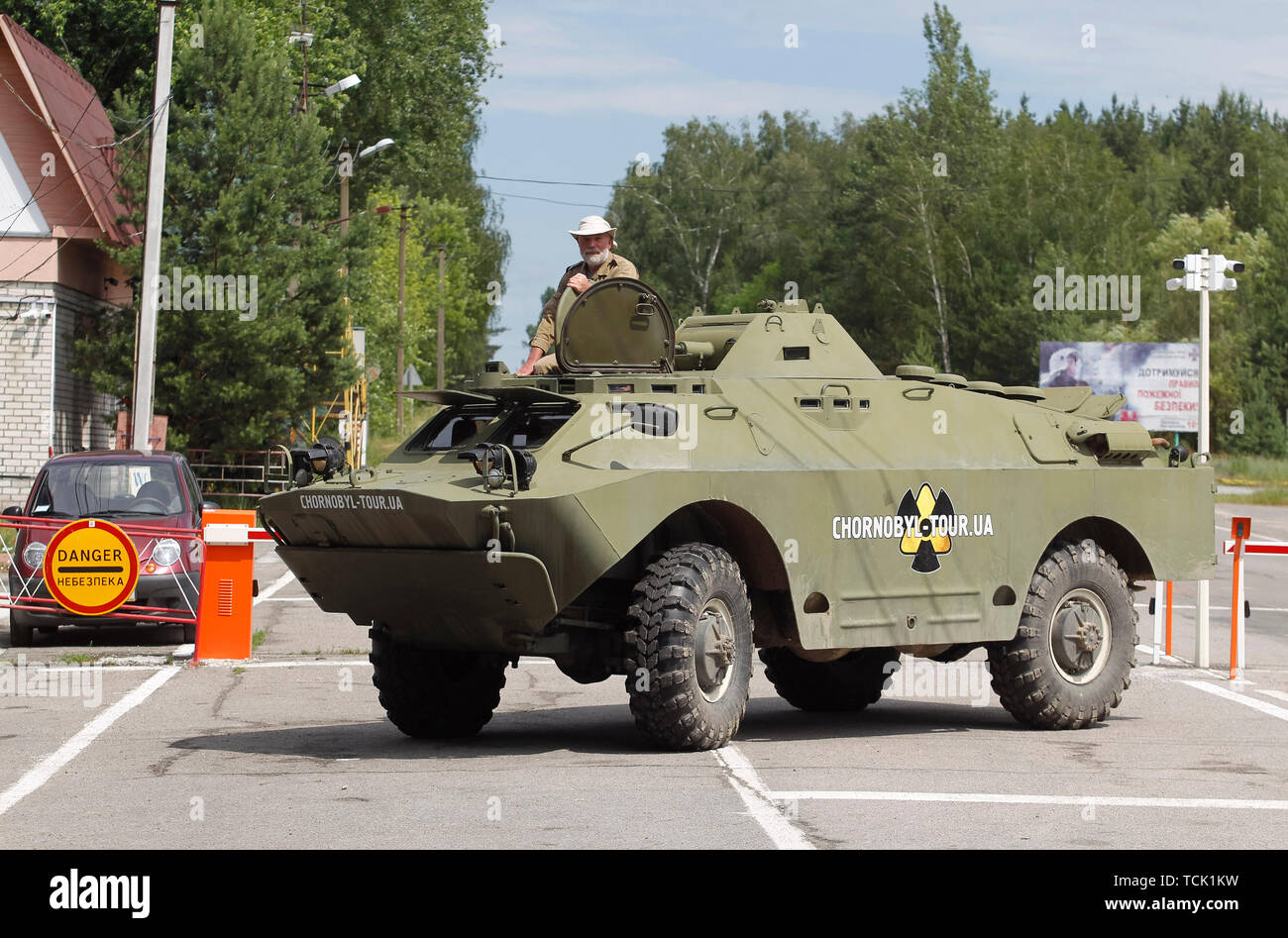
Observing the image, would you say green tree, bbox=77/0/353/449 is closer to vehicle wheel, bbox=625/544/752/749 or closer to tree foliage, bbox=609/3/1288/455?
vehicle wheel, bbox=625/544/752/749

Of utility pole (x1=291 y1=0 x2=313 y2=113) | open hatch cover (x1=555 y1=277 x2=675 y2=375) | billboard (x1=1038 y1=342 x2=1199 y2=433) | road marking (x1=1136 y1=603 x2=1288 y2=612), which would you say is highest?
utility pole (x1=291 y1=0 x2=313 y2=113)

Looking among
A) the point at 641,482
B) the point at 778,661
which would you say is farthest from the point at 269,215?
the point at 641,482

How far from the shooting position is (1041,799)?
9133 mm

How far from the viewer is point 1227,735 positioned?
12.1m

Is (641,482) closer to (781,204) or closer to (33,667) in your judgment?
(33,667)

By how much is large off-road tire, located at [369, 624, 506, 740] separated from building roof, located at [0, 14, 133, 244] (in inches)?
983

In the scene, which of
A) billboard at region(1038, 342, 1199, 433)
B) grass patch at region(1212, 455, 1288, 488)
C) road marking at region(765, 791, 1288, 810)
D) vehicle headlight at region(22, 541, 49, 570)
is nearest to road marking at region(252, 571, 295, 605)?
vehicle headlight at region(22, 541, 49, 570)

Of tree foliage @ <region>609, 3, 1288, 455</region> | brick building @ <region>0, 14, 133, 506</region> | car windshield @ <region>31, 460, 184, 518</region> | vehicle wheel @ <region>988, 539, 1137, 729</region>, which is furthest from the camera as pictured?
tree foliage @ <region>609, 3, 1288, 455</region>

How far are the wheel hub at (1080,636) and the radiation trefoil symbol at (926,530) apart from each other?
1.13 m

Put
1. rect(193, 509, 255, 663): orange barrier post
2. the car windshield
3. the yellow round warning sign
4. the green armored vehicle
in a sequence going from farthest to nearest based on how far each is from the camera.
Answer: the car windshield
the yellow round warning sign
rect(193, 509, 255, 663): orange barrier post
the green armored vehicle

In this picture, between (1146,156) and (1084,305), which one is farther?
(1146,156)

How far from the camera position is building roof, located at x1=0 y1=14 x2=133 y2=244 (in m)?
34.7

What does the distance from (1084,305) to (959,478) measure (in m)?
64.4

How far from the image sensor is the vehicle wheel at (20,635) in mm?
18156
